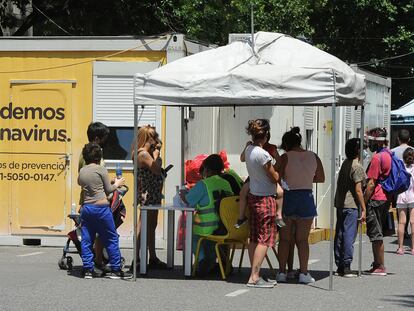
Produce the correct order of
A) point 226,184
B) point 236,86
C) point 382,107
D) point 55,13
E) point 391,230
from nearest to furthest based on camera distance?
point 236,86 < point 226,184 < point 391,230 < point 382,107 < point 55,13

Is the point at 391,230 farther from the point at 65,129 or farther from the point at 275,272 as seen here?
the point at 65,129

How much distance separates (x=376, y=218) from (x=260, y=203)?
7.49 ft

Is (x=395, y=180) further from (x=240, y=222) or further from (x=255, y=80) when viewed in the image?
(x=255, y=80)

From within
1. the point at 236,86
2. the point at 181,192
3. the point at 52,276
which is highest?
the point at 236,86

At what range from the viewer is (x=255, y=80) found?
1143cm

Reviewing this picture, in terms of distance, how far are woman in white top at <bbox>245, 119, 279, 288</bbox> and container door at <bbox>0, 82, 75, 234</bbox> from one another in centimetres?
520

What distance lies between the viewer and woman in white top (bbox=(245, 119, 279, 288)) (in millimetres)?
11422

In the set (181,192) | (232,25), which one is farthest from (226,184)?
(232,25)

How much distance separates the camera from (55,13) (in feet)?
96.5

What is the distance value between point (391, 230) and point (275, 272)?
1737 millimetres

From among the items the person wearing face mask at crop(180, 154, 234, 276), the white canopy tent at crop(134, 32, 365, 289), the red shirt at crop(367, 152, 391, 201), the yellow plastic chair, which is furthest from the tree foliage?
the yellow plastic chair

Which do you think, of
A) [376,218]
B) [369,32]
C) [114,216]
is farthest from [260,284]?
[369,32]

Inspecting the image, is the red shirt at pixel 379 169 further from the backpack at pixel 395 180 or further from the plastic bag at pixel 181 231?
the plastic bag at pixel 181 231

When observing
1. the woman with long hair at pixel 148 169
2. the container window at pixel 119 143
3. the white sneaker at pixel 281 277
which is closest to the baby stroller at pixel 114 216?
the woman with long hair at pixel 148 169
